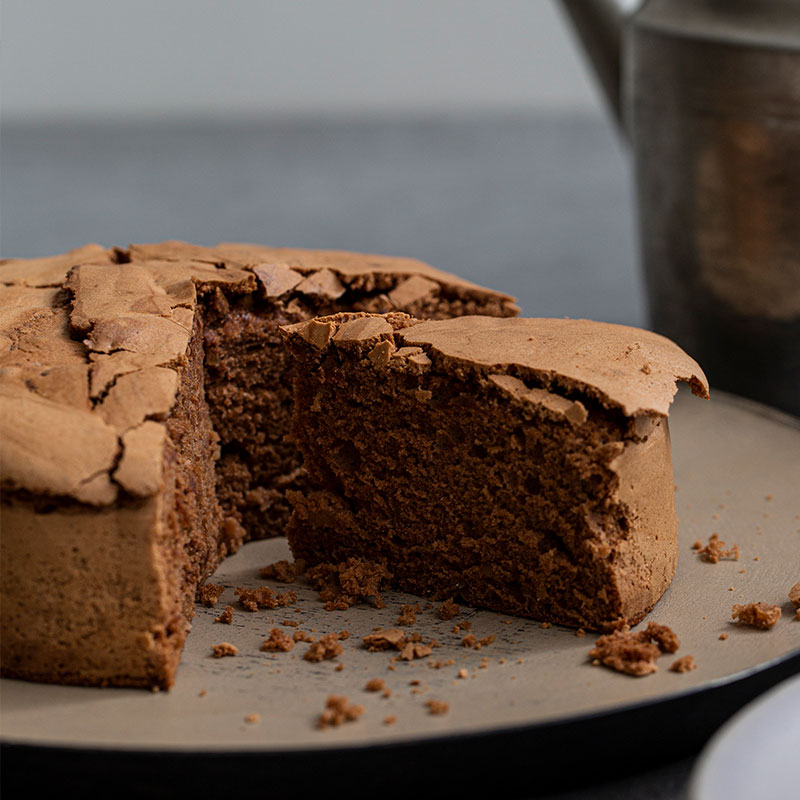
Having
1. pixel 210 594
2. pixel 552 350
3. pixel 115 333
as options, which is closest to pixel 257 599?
pixel 210 594

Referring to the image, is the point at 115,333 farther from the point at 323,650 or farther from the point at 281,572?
the point at 323,650

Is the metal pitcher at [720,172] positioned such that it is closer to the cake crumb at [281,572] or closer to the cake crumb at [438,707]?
the cake crumb at [281,572]

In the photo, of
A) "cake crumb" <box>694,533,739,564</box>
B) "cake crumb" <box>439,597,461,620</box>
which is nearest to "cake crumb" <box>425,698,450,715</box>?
"cake crumb" <box>439,597,461,620</box>

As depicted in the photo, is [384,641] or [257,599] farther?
[257,599]

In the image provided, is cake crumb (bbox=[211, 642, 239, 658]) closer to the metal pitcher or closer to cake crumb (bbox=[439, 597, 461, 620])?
cake crumb (bbox=[439, 597, 461, 620])

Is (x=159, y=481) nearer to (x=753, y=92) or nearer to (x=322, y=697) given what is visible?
(x=322, y=697)

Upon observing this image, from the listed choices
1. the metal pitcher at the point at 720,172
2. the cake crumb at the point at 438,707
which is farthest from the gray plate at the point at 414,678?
the metal pitcher at the point at 720,172

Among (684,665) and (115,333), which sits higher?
(115,333)
